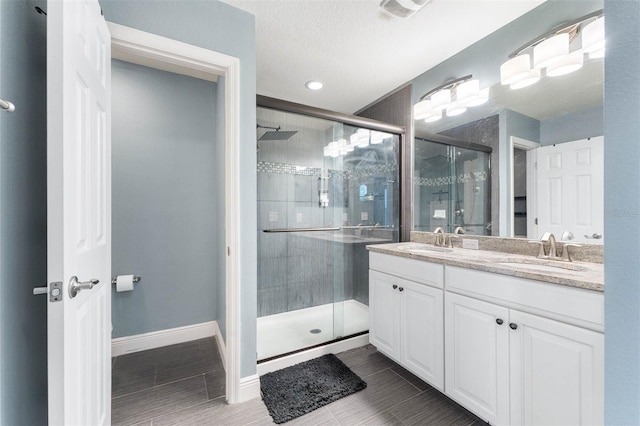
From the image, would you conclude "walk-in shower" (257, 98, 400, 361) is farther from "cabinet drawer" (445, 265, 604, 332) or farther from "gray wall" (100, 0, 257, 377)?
"cabinet drawer" (445, 265, 604, 332)

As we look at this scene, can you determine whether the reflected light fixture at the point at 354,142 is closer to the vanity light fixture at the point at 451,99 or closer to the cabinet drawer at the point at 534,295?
the vanity light fixture at the point at 451,99

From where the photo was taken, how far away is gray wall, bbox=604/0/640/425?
23.6 inches

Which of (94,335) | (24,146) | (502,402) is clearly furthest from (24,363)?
(502,402)

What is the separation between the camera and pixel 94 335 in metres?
1.11

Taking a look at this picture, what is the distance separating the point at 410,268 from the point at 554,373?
0.83m

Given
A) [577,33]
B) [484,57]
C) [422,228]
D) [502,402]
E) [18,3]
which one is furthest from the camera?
[422,228]

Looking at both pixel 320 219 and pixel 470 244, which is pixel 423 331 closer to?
pixel 470 244

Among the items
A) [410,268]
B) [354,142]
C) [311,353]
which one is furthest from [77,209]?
[354,142]

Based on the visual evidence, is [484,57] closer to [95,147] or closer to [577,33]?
[577,33]

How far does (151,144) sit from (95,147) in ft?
4.25

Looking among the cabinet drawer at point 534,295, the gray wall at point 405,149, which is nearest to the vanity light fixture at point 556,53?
the gray wall at point 405,149

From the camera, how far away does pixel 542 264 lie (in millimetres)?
1473

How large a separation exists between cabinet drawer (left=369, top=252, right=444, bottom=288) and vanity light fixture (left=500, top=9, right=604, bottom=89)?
1.36 meters

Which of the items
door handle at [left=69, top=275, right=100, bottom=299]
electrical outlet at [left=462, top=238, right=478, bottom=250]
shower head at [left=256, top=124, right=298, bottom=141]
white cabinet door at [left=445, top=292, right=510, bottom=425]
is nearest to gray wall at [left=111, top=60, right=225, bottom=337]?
shower head at [left=256, top=124, right=298, bottom=141]
